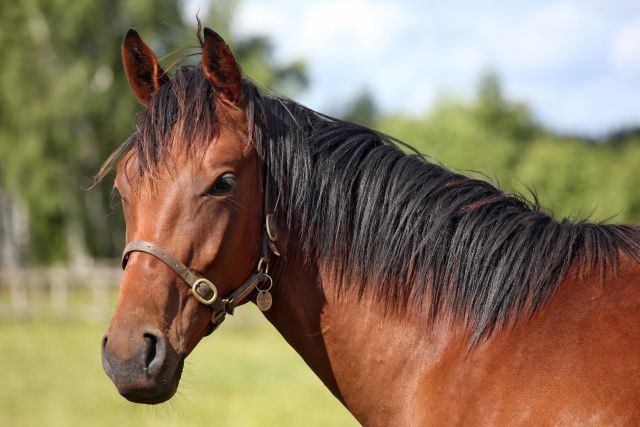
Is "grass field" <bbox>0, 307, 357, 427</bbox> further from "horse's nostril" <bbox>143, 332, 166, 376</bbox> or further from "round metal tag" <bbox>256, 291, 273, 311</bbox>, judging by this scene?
"horse's nostril" <bbox>143, 332, 166, 376</bbox>

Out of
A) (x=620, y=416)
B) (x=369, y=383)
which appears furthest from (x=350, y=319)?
(x=620, y=416)

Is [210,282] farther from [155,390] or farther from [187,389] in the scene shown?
[187,389]

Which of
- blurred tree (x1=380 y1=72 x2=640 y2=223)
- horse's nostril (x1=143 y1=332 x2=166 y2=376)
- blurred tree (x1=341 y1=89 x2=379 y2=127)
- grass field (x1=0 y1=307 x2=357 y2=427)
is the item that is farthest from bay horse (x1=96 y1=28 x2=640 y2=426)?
blurred tree (x1=341 y1=89 x2=379 y2=127)

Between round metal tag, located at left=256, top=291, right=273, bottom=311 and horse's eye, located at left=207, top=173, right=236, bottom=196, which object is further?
round metal tag, located at left=256, top=291, right=273, bottom=311

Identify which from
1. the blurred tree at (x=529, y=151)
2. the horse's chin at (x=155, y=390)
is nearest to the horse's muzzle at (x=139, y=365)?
the horse's chin at (x=155, y=390)

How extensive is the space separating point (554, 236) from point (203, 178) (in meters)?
1.32

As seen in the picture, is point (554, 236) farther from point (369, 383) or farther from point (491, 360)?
point (369, 383)

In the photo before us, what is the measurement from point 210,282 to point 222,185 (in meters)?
0.36

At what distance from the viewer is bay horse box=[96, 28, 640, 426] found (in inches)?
94.7

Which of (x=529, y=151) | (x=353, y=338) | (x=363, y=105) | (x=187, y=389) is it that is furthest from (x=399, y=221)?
(x=363, y=105)

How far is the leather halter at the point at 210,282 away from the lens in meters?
2.52

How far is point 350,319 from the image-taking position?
8.99 feet

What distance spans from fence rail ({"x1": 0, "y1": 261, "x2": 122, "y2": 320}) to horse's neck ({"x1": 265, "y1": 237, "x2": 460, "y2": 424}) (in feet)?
58.1

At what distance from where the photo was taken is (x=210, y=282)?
256cm
